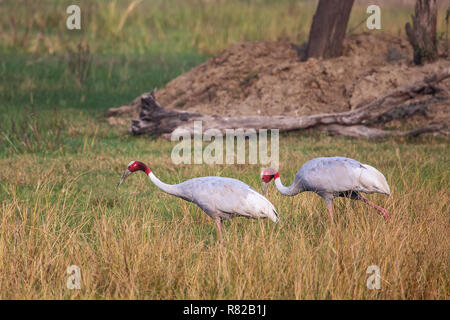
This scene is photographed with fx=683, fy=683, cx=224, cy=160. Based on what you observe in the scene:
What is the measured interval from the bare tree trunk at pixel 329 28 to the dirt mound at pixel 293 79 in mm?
295

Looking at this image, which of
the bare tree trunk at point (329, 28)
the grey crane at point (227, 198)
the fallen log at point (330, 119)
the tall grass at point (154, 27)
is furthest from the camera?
the tall grass at point (154, 27)

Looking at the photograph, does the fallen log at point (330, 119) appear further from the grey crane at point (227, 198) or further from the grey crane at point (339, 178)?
the grey crane at point (227, 198)

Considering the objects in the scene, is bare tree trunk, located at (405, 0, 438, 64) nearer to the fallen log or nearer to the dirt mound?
the dirt mound

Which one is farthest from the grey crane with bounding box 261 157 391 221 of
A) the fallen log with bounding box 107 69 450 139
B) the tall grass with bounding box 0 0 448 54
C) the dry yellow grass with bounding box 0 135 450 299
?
Result: the tall grass with bounding box 0 0 448 54

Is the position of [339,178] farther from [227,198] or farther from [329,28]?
[329,28]

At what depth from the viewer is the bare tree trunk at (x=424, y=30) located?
12711 mm

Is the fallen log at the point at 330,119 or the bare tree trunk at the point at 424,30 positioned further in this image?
the bare tree trunk at the point at 424,30

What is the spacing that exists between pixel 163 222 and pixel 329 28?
8.15 meters

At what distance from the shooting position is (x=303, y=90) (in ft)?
42.4

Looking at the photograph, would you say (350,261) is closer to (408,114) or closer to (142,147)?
(142,147)

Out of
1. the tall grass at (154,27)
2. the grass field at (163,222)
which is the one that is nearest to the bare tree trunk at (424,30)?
the grass field at (163,222)

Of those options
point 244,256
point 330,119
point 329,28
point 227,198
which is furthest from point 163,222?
point 329,28

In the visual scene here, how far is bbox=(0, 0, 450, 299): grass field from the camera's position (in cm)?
503

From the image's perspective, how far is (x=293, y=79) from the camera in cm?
1315
